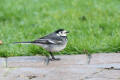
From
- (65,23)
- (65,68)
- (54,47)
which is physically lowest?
(65,68)

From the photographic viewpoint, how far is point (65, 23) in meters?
8.34

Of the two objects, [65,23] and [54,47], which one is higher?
[65,23]

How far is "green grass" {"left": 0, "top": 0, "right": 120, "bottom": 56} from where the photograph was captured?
6.57 metres

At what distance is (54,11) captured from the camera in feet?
31.8

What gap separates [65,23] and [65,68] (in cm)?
291

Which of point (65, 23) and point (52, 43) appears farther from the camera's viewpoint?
point (65, 23)

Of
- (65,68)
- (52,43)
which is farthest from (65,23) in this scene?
(65,68)

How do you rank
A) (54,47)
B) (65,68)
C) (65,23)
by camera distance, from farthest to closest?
(65,23) < (54,47) < (65,68)

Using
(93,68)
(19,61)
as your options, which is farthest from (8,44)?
(93,68)

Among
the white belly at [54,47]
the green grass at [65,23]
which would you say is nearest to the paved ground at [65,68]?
the white belly at [54,47]

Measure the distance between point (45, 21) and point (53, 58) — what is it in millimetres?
2850

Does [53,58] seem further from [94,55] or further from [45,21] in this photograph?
[45,21]

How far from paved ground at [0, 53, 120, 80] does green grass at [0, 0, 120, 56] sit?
40 cm

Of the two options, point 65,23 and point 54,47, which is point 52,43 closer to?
point 54,47
